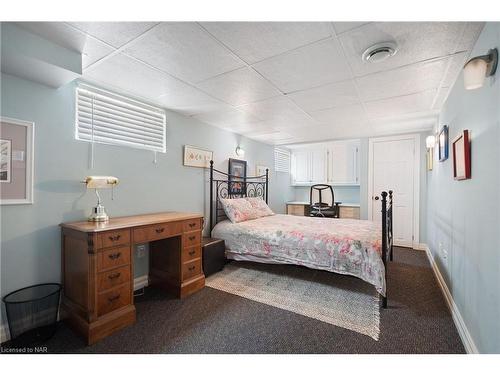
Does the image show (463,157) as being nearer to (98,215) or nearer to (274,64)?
(274,64)

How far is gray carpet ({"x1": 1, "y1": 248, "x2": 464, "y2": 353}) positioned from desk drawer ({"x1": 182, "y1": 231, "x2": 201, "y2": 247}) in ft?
1.80

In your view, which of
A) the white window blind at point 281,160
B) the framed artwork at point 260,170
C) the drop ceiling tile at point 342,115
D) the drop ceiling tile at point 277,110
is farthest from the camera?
the white window blind at point 281,160

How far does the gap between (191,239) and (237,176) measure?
6.16 ft

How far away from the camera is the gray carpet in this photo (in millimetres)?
1606

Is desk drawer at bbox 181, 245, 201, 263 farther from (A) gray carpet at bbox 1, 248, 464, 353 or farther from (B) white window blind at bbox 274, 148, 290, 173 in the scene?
(B) white window blind at bbox 274, 148, 290, 173

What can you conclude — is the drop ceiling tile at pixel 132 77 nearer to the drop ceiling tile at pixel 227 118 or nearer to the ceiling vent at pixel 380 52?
the drop ceiling tile at pixel 227 118

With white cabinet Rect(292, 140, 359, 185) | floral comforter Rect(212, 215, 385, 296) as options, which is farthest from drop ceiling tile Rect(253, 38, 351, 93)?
white cabinet Rect(292, 140, 359, 185)

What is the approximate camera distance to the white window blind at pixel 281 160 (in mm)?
5570

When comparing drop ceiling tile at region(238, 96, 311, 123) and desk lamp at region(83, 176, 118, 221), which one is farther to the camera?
drop ceiling tile at region(238, 96, 311, 123)

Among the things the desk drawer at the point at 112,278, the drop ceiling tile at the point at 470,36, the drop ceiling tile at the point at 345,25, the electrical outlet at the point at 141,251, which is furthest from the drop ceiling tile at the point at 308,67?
the electrical outlet at the point at 141,251

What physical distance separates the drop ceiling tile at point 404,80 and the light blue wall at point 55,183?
2402 mm

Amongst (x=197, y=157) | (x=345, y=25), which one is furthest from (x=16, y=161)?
(x=345, y=25)
